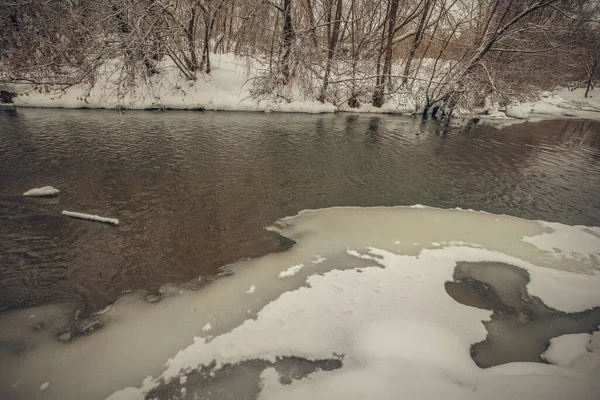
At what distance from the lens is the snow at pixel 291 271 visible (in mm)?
3763

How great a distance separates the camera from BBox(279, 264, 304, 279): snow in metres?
3.76

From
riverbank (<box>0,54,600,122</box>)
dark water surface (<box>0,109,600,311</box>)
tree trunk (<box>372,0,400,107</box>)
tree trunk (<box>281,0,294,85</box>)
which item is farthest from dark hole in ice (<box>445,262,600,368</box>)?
tree trunk (<box>372,0,400,107</box>)

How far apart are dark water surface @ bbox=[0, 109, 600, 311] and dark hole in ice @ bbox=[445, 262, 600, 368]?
234 centimetres

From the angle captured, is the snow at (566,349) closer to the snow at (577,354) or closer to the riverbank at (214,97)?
the snow at (577,354)

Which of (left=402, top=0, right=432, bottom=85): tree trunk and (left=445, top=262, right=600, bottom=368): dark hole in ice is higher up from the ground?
(left=402, top=0, right=432, bottom=85): tree trunk

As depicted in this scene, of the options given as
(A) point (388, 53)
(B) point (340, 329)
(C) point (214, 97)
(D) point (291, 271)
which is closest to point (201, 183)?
(D) point (291, 271)

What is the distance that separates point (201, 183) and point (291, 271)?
3.57 meters

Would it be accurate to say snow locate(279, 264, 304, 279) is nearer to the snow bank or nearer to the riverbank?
the riverbank

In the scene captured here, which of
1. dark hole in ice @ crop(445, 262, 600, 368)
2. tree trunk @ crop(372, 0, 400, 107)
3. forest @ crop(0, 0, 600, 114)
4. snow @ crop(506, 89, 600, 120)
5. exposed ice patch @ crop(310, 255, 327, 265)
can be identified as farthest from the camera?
snow @ crop(506, 89, 600, 120)

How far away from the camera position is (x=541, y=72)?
68.2 feet

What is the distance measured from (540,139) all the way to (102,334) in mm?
17233

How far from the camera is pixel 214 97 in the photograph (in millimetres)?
15023

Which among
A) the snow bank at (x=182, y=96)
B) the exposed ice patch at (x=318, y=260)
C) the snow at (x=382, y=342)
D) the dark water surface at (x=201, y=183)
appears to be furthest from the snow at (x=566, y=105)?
the exposed ice patch at (x=318, y=260)

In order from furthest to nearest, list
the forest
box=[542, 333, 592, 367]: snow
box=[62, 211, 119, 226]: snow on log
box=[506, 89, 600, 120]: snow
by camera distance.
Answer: box=[506, 89, 600, 120]: snow
the forest
box=[62, 211, 119, 226]: snow on log
box=[542, 333, 592, 367]: snow
